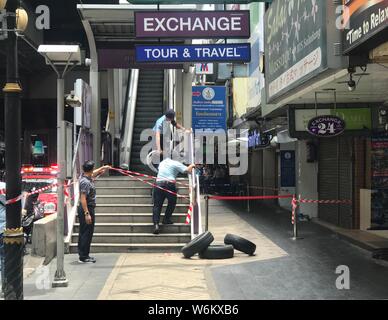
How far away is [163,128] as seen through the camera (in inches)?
Result: 508

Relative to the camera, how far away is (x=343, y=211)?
47.0ft

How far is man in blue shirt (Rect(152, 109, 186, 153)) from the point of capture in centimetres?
1257

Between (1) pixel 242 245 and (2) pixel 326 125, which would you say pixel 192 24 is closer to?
(2) pixel 326 125

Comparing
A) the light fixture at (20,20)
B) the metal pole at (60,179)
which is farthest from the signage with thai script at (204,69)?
the light fixture at (20,20)

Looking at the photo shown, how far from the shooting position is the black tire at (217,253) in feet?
32.8

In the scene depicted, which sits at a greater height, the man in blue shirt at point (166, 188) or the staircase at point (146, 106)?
the staircase at point (146, 106)

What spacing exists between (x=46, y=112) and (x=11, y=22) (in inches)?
768

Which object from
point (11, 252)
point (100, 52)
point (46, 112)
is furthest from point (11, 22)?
point (46, 112)

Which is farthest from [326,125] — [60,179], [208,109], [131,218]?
[208,109]

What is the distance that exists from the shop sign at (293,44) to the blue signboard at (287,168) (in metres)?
8.52

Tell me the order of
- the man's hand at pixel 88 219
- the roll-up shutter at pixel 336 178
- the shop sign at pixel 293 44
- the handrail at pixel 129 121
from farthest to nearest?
the handrail at pixel 129 121, the roll-up shutter at pixel 336 178, the man's hand at pixel 88 219, the shop sign at pixel 293 44

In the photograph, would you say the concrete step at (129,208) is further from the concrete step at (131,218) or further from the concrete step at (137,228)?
the concrete step at (137,228)
